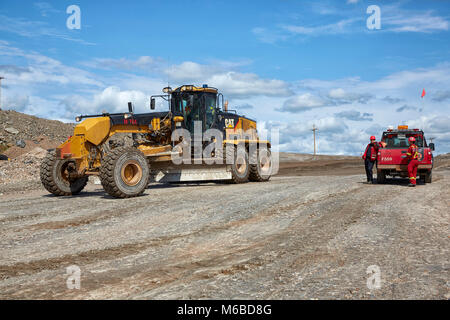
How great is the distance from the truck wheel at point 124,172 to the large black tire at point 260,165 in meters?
5.68

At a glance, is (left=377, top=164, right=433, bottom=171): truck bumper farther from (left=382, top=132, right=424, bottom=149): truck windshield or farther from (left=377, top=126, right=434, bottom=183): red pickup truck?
(left=382, top=132, right=424, bottom=149): truck windshield

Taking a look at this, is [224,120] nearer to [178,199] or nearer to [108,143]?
[108,143]

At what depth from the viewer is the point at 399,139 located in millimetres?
15781

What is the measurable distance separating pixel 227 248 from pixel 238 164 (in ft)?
33.4

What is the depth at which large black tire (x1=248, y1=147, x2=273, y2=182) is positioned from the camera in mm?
16203

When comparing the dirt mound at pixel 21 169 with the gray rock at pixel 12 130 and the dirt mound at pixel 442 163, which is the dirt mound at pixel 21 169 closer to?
the gray rock at pixel 12 130

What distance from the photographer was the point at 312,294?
3816 millimetres

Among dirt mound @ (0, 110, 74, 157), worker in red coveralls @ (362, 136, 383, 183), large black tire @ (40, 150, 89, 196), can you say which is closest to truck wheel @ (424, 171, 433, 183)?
worker in red coveralls @ (362, 136, 383, 183)

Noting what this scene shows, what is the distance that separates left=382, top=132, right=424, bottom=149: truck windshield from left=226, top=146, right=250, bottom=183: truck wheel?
5.26m

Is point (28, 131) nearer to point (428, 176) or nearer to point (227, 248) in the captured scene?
point (428, 176)

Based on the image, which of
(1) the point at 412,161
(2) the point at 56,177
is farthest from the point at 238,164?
(2) the point at 56,177

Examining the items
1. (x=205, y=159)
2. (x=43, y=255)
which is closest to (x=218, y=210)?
(x=43, y=255)

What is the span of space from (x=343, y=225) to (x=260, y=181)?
30.9 feet

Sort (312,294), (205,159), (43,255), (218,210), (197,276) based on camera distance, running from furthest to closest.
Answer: (205,159) → (218,210) → (43,255) → (197,276) → (312,294)
